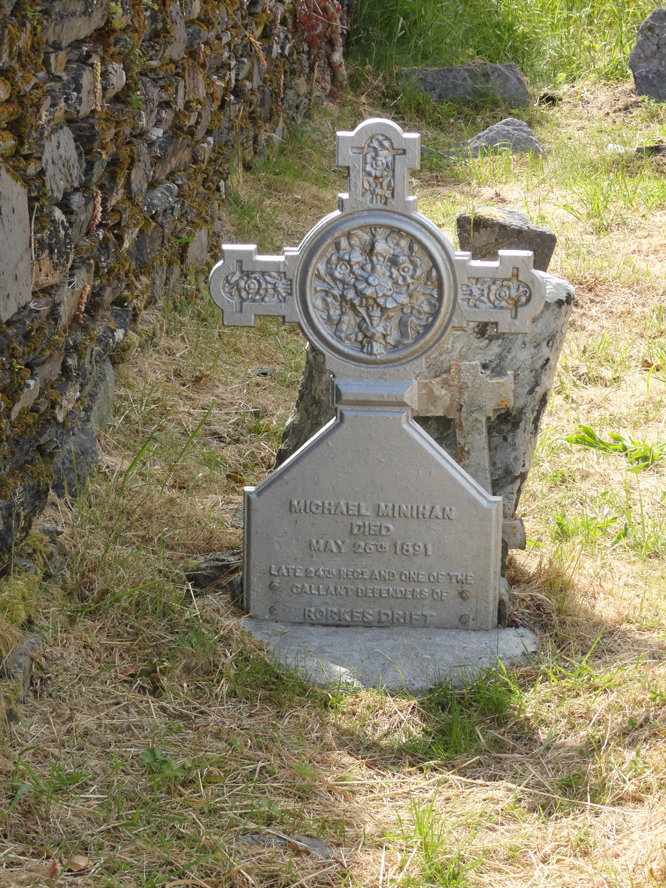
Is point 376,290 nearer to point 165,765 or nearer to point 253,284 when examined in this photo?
point 253,284

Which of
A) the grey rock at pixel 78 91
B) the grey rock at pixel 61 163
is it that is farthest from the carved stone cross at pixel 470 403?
the grey rock at pixel 78 91

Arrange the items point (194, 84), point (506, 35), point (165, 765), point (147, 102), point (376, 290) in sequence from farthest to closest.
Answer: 1. point (506, 35)
2. point (194, 84)
3. point (147, 102)
4. point (376, 290)
5. point (165, 765)

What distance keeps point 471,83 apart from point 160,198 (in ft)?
17.5

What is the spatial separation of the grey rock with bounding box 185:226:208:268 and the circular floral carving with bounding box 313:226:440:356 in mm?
2284

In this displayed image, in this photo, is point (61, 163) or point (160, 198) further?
point (160, 198)

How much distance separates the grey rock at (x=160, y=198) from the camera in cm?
421

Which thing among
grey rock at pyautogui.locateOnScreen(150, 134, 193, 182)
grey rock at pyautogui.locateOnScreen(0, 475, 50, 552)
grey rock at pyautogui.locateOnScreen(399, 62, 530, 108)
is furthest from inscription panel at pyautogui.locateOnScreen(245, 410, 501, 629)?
grey rock at pyautogui.locateOnScreen(399, 62, 530, 108)

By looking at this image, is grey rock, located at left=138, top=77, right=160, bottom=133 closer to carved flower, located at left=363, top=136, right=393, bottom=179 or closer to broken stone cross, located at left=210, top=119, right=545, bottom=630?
broken stone cross, located at left=210, top=119, right=545, bottom=630

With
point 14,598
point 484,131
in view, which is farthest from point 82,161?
point 484,131

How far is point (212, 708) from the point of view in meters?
2.56

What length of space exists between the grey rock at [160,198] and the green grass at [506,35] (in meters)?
5.09

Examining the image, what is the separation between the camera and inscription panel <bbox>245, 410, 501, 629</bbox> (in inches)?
113

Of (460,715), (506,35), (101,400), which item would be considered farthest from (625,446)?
(506,35)

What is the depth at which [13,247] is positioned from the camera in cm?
257
